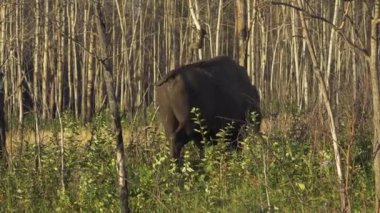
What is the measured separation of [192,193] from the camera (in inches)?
293

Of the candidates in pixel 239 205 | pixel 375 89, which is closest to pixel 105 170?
pixel 239 205

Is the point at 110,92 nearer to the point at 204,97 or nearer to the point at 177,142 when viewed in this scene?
the point at 177,142

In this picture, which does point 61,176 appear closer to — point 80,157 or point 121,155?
point 80,157

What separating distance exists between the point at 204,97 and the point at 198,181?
245cm

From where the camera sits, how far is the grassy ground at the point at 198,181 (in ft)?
23.5

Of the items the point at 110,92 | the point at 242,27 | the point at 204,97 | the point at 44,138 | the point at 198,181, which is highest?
the point at 242,27

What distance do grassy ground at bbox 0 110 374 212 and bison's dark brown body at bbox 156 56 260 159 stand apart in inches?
43.5

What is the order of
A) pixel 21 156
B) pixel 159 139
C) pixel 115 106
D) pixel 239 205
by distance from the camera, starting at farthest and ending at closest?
pixel 159 139 → pixel 21 156 → pixel 239 205 → pixel 115 106

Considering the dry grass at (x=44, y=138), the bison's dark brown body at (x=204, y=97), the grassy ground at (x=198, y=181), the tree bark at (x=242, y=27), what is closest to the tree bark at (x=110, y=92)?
the grassy ground at (x=198, y=181)

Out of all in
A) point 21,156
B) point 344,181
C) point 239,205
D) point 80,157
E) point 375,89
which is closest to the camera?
point 375,89

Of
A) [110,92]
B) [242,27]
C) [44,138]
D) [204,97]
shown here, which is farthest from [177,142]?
[110,92]

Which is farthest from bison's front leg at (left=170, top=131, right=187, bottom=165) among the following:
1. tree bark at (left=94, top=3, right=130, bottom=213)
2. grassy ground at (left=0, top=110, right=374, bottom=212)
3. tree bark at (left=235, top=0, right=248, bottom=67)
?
tree bark at (left=94, top=3, right=130, bottom=213)

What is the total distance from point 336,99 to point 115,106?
504cm

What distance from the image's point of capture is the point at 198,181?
7.79 meters
